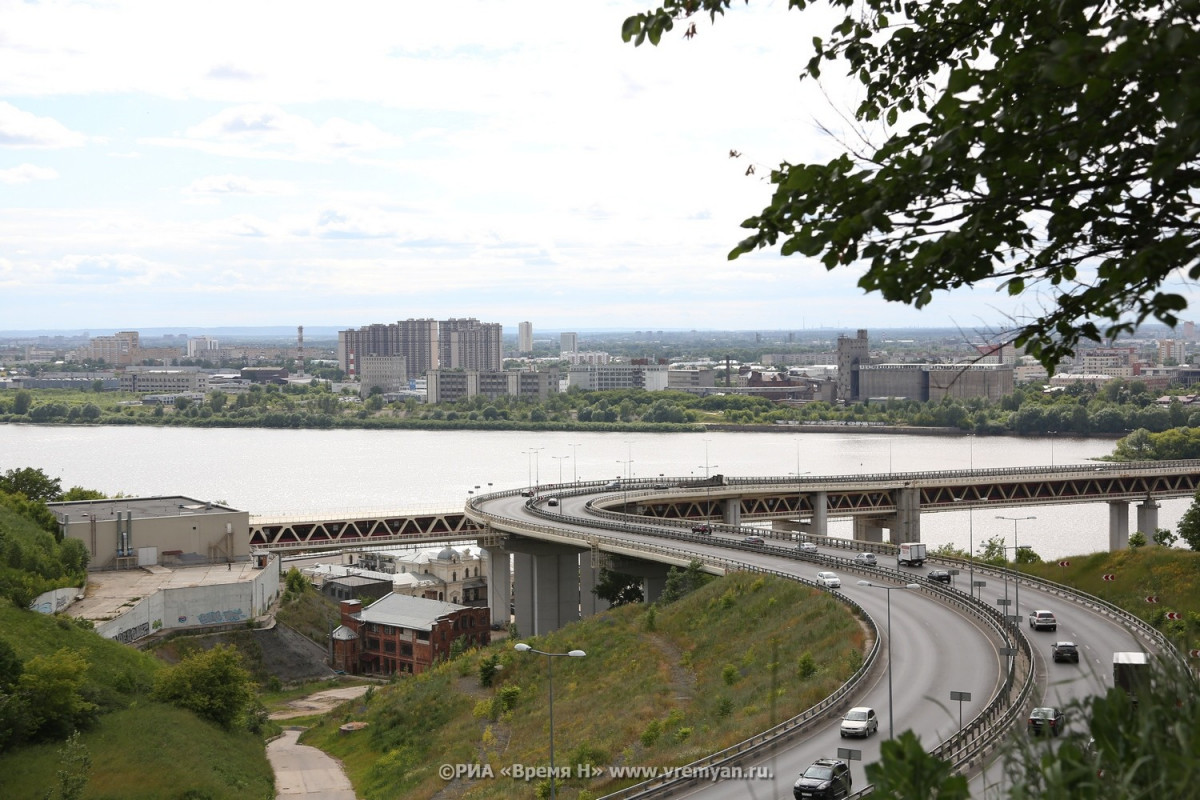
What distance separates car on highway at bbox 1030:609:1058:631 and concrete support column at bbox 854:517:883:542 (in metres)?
38.4

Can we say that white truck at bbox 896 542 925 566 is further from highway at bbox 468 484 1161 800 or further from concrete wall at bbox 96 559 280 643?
concrete wall at bbox 96 559 280 643

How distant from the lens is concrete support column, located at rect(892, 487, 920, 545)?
62594 mm

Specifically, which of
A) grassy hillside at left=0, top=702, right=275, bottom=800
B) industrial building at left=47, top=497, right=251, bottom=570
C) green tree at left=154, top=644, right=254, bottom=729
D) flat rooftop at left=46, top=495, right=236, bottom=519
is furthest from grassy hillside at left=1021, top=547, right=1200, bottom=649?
flat rooftop at left=46, top=495, right=236, bottom=519

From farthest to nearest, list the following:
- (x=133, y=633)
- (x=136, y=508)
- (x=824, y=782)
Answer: (x=136, y=508)
(x=133, y=633)
(x=824, y=782)

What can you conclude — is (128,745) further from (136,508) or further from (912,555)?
(136,508)

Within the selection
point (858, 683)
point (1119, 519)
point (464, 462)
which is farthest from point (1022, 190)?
point (464, 462)

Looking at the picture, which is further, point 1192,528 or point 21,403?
point 21,403

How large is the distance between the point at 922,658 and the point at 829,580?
30.2 feet

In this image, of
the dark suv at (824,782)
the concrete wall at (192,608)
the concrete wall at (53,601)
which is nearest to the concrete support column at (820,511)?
the concrete wall at (192,608)

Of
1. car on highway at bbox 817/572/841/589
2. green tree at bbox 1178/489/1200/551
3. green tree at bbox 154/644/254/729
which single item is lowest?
green tree at bbox 154/644/254/729

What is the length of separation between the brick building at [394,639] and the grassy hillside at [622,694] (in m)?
7.42

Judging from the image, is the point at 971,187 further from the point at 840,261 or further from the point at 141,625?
the point at 141,625

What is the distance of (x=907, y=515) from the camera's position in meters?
62.8

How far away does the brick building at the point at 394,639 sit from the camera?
149 feet
